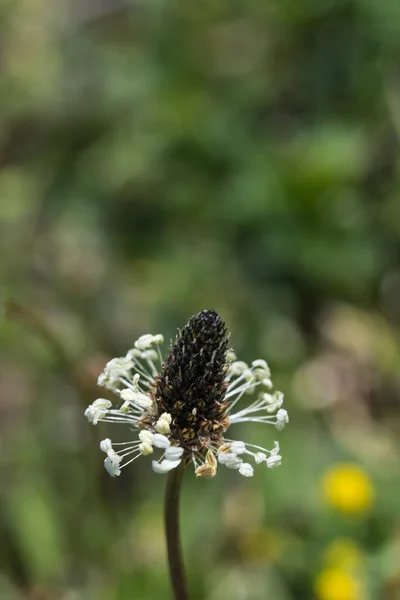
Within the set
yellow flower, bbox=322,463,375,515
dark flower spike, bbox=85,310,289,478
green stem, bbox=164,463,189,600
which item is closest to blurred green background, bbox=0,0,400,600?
yellow flower, bbox=322,463,375,515

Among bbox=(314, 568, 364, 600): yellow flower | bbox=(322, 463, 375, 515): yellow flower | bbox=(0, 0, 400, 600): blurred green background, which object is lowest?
bbox=(314, 568, 364, 600): yellow flower

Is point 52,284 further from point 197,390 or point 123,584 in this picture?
point 197,390

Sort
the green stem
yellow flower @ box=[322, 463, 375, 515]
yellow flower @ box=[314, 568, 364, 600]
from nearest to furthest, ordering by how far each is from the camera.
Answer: the green stem, yellow flower @ box=[314, 568, 364, 600], yellow flower @ box=[322, 463, 375, 515]

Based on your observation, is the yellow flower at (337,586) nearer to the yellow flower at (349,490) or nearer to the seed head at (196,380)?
the yellow flower at (349,490)

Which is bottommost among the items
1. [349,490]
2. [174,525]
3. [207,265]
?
[174,525]

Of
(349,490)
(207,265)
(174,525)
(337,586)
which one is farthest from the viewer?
(207,265)

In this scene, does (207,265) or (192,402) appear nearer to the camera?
(192,402)

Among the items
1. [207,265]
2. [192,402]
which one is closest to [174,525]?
[192,402]

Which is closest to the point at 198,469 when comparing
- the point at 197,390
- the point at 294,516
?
the point at 197,390

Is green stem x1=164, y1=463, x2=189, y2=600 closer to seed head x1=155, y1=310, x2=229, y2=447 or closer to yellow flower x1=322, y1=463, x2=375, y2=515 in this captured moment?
seed head x1=155, y1=310, x2=229, y2=447

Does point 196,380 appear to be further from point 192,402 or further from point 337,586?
point 337,586
